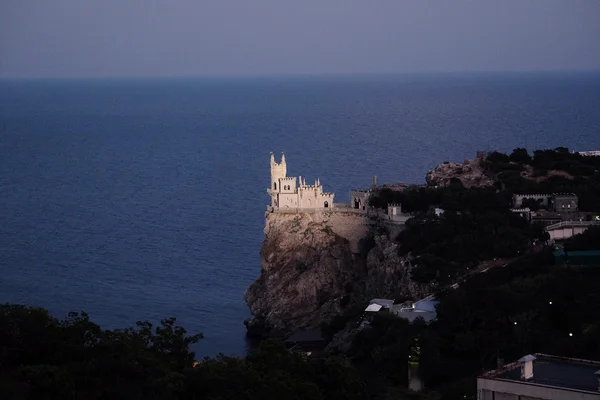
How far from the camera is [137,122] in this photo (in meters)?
159

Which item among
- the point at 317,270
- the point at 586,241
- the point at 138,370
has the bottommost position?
the point at 317,270

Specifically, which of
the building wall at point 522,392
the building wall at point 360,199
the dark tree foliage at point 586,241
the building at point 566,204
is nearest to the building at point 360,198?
the building wall at point 360,199

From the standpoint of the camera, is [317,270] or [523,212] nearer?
[317,270]

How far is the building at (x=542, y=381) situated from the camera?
25.5 meters

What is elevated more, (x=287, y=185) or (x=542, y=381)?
(x=287, y=185)

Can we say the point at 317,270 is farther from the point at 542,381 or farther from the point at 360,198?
the point at 542,381

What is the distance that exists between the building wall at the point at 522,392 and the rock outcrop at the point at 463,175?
31975 mm

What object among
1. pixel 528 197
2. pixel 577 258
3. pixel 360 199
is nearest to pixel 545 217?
pixel 528 197

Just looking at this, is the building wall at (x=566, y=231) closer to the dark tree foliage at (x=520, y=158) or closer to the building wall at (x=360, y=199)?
the building wall at (x=360, y=199)

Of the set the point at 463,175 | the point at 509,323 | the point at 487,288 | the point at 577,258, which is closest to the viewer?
the point at 509,323

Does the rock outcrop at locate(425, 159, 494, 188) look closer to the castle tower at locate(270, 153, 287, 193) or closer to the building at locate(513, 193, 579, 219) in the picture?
the building at locate(513, 193, 579, 219)

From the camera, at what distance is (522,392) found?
84.9 ft

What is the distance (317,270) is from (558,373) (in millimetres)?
26372

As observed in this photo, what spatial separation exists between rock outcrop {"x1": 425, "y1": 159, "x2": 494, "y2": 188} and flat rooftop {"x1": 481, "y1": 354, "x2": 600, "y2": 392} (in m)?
30.6
